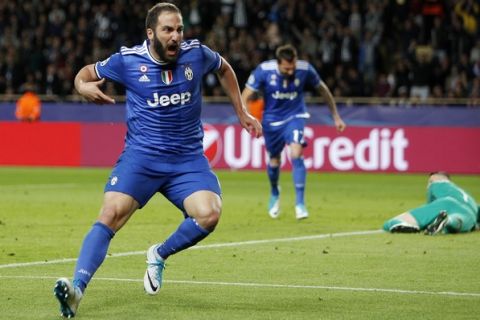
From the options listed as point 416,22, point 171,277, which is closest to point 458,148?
point 416,22

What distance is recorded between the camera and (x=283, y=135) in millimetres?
17297

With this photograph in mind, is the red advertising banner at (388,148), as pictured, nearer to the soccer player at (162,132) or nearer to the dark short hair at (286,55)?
the dark short hair at (286,55)

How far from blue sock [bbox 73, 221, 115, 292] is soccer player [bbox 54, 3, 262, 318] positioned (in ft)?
0.38

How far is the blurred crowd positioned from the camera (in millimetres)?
29672

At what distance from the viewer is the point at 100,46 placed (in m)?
32.5

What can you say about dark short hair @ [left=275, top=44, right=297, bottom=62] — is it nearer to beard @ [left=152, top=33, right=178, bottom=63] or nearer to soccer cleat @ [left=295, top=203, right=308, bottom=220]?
soccer cleat @ [left=295, top=203, right=308, bottom=220]

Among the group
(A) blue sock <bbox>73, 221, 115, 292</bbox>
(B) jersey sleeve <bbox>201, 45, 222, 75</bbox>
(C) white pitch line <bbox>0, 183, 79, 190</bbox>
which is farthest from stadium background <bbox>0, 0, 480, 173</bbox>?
(A) blue sock <bbox>73, 221, 115, 292</bbox>

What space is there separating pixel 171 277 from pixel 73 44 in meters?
23.2

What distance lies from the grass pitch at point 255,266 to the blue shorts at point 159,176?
0.83 m

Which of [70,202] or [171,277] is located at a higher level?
[171,277]

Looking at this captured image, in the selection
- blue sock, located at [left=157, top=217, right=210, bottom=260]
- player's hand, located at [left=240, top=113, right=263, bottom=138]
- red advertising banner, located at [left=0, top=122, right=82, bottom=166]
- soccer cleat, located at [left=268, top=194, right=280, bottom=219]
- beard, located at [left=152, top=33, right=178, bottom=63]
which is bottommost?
red advertising banner, located at [left=0, top=122, right=82, bottom=166]

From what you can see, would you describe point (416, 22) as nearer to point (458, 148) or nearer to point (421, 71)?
point (421, 71)

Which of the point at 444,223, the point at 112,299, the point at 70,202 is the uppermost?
the point at 112,299

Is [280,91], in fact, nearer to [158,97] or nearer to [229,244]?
[229,244]
